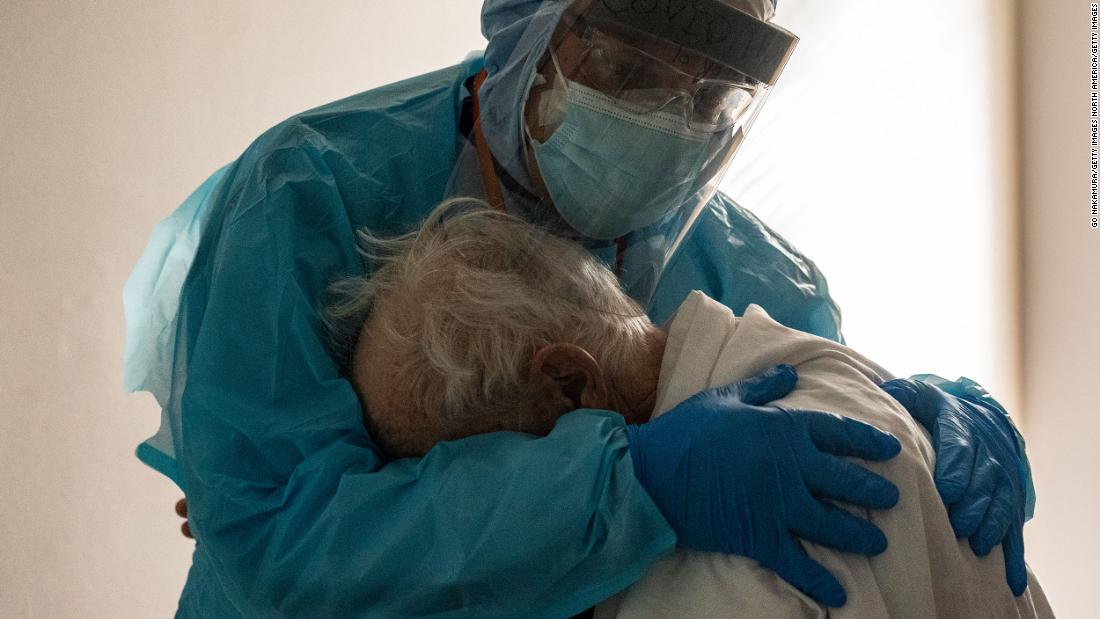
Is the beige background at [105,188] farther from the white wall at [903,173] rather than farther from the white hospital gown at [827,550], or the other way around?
the white wall at [903,173]

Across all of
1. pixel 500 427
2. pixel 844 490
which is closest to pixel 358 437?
pixel 500 427

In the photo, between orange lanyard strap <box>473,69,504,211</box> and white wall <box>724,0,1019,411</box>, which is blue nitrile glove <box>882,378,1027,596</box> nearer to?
orange lanyard strap <box>473,69,504,211</box>

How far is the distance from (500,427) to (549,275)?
0.16 meters

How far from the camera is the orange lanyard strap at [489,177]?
3.95ft

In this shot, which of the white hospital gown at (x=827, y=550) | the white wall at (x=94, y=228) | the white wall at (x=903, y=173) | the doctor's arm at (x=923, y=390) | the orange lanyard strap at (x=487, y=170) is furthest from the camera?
the white wall at (x=903, y=173)

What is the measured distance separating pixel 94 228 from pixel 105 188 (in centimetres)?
7

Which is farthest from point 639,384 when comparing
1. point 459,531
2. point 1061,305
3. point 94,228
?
point 1061,305

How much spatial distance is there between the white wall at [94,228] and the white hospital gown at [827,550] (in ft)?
3.41

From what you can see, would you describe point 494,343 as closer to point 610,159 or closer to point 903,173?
point 610,159

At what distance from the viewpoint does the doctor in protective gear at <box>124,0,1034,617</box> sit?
88 cm

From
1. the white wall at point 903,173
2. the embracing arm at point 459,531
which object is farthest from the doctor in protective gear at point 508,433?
the white wall at point 903,173

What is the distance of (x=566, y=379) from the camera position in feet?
3.16

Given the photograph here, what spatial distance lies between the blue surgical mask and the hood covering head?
0.03m

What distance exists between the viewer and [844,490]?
2.80ft
